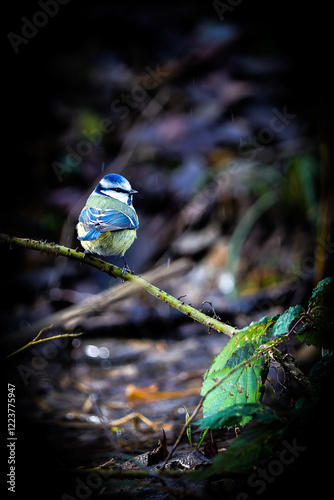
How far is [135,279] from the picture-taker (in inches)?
51.3

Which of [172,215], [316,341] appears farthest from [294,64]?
[316,341]

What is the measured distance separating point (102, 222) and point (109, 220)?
29mm

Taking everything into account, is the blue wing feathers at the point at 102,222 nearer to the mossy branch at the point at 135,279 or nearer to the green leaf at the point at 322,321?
the mossy branch at the point at 135,279

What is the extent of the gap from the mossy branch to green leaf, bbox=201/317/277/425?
48mm

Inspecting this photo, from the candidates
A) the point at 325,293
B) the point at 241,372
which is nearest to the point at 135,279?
the point at 241,372

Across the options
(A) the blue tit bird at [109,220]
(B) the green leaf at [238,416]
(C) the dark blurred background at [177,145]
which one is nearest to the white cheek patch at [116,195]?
(A) the blue tit bird at [109,220]

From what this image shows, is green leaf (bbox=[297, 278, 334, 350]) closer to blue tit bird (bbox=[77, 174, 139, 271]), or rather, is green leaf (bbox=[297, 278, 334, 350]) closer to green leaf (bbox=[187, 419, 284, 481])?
green leaf (bbox=[187, 419, 284, 481])

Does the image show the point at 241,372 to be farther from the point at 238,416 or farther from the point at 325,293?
the point at 325,293

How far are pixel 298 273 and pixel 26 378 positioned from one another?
7.09ft

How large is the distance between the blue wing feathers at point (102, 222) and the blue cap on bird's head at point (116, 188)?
0.10 metres

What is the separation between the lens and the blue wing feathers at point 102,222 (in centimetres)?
162

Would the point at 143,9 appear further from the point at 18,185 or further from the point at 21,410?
the point at 21,410

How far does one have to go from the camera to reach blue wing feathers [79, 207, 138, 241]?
1.62m

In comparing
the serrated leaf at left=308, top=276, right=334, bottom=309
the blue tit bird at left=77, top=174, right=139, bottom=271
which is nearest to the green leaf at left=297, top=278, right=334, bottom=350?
the serrated leaf at left=308, top=276, right=334, bottom=309
